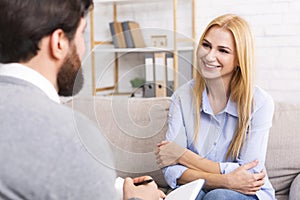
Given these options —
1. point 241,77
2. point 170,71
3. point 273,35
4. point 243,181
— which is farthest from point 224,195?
point 273,35

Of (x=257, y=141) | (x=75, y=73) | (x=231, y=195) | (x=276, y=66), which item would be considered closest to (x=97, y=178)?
(x=75, y=73)

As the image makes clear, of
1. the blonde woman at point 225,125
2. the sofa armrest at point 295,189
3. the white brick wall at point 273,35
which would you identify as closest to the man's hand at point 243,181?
the blonde woman at point 225,125

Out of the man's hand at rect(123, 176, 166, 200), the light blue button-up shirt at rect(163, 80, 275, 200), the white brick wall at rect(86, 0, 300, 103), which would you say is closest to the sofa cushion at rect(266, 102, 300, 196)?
the light blue button-up shirt at rect(163, 80, 275, 200)

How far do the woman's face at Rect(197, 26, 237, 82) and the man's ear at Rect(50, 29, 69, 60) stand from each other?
0.76m

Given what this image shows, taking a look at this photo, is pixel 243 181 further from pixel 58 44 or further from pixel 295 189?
pixel 58 44

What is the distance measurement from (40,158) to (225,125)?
3.50 feet

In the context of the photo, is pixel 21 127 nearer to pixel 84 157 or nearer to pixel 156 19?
pixel 84 157

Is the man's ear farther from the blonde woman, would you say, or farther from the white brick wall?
the white brick wall

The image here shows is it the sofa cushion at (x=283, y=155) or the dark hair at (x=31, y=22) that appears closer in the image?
the dark hair at (x=31, y=22)

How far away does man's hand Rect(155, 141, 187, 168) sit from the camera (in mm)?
1280

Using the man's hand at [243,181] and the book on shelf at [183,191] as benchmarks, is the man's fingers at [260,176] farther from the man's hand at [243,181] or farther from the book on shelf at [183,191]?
the book on shelf at [183,191]

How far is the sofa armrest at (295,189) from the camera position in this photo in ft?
5.83

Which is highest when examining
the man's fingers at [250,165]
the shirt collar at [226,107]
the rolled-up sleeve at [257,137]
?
the shirt collar at [226,107]

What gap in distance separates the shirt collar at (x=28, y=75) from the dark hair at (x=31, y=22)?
0.11 feet
